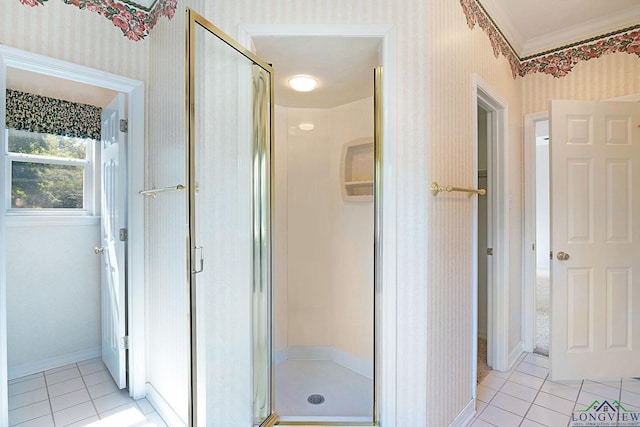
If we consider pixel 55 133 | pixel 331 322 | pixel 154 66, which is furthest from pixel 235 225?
pixel 55 133

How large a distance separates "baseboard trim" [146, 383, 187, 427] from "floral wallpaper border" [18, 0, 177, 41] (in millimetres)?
2300

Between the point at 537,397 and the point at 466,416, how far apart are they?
0.67m

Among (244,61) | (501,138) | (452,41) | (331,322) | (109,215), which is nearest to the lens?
(244,61)

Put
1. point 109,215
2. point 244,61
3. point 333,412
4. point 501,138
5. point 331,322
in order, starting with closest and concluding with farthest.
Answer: point 244,61, point 333,412, point 109,215, point 501,138, point 331,322

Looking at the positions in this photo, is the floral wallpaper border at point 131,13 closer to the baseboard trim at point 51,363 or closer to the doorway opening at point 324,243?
the doorway opening at point 324,243

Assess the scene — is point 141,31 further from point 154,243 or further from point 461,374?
point 461,374

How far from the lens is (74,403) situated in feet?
6.34

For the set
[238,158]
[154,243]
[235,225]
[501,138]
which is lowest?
[154,243]

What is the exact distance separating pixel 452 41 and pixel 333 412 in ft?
7.56

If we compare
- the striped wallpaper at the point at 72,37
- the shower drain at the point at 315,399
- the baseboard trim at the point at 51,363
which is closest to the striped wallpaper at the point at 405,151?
the striped wallpaper at the point at 72,37

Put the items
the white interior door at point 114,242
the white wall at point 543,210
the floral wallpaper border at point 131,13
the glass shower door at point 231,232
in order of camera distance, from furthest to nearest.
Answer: the white wall at point 543,210, the white interior door at point 114,242, the floral wallpaper border at point 131,13, the glass shower door at point 231,232

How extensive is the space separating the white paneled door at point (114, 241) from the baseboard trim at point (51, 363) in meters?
0.20

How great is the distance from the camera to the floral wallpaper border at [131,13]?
Answer: 1787mm

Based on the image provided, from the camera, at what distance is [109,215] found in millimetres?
2217
